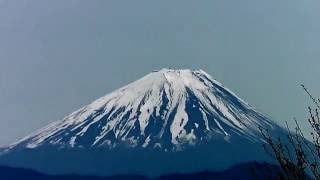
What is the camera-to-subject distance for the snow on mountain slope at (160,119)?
126m

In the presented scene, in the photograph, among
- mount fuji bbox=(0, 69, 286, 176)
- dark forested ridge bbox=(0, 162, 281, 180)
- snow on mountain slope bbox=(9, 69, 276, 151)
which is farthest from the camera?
snow on mountain slope bbox=(9, 69, 276, 151)

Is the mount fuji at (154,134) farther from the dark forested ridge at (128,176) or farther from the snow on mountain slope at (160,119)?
the dark forested ridge at (128,176)

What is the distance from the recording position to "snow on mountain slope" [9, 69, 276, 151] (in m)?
126

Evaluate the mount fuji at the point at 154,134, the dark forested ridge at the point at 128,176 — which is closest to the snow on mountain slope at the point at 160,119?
the mount fuji at the point at 154,134

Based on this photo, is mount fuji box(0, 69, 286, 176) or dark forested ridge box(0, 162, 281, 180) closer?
dark forested ridge box(0, 162, 281, 180)

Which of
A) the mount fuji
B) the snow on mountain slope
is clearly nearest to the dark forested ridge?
the mount fuji

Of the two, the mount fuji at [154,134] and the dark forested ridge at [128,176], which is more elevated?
the mount fuji at [154,134]

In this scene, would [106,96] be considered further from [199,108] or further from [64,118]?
[199,108]

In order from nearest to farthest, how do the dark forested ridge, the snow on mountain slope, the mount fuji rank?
the dark forested ridge
the mount fuji
the snow on mountain slope

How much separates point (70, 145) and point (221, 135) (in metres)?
31.0

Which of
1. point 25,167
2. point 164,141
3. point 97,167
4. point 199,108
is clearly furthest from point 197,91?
point 25,167

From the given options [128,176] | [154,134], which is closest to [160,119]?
[154,134]

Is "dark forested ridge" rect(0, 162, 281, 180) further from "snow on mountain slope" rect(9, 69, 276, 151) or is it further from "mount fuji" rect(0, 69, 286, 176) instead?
"snow on mountain slope" rect(9, 69, 276, 151)

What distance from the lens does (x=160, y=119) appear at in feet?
430
